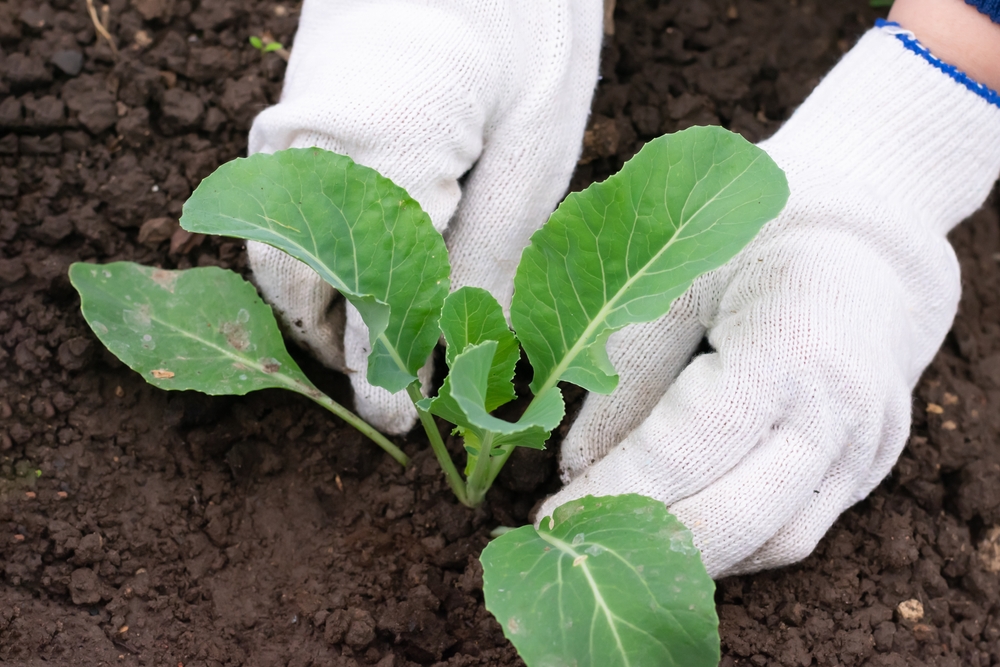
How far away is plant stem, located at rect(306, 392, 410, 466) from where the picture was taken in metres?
1.43

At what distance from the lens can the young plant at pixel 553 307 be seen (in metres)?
1.05

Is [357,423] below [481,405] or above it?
below

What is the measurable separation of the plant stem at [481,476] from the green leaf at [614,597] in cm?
17

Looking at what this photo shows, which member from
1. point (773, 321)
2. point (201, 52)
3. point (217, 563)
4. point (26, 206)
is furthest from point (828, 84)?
point (26, 206)

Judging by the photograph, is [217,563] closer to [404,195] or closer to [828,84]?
[404,195]

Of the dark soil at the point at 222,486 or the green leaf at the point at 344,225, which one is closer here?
the green leaf at the point at 344,225

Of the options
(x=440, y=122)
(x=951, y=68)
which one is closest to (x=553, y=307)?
(x=440, y=122)

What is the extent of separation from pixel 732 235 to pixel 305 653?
2.93 feet

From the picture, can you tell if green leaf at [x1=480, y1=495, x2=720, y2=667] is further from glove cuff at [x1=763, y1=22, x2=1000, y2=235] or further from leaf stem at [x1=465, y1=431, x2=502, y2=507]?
glove cuff at [x1=763, y1=22, x2=1000, y2=235]

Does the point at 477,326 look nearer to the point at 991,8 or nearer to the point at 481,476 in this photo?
the point at 481,476

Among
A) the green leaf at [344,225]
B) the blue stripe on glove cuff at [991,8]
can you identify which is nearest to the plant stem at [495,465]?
the green leaf at [344,225]

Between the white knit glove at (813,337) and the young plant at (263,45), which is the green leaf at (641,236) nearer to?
the white knit glove at (813,337)

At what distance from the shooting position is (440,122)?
1389 millimetres

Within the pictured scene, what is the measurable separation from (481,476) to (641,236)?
18.3 inches
